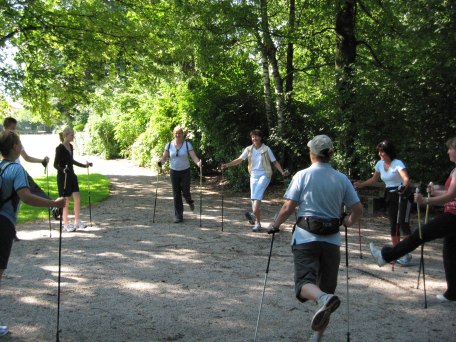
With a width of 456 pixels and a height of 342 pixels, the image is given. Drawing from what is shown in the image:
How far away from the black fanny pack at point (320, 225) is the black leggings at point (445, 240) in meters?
1.87

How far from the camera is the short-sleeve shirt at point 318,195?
4.03 meters

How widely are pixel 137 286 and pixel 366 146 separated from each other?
725 centimetres

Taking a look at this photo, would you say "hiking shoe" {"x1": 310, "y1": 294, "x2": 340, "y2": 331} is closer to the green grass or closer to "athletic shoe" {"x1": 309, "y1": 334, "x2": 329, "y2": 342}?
"athletic shoe" {"x1": 309, "y1": 334, "x2": 329, "y2": 342}

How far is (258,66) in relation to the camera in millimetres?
16781

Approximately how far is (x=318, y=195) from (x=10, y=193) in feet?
9.42

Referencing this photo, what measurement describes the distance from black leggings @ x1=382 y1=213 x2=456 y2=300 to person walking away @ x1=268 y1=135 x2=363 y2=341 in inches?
68.3

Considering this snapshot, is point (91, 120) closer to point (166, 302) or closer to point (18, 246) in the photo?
point (18, 246)

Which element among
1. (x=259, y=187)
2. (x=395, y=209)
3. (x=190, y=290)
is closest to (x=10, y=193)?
(x=190, y=290)

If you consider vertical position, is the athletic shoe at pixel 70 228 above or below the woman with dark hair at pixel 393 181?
below

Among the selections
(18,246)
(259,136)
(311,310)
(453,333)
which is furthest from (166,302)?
(259,136)

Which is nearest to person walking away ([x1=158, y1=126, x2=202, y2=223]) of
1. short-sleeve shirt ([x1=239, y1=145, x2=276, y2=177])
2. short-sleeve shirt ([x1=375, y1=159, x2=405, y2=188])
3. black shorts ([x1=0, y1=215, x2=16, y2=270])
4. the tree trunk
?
short-sleeve shirt ([x1=239, y1=145, x2=276, y2=177])

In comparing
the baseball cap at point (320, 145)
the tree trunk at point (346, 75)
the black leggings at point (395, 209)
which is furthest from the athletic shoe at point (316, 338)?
the tree trunk at point (346, 75)

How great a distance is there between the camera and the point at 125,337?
4457mm

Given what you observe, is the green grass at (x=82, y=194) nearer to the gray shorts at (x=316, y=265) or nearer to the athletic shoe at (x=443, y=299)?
the gray shorts at (x=316, y=265)
